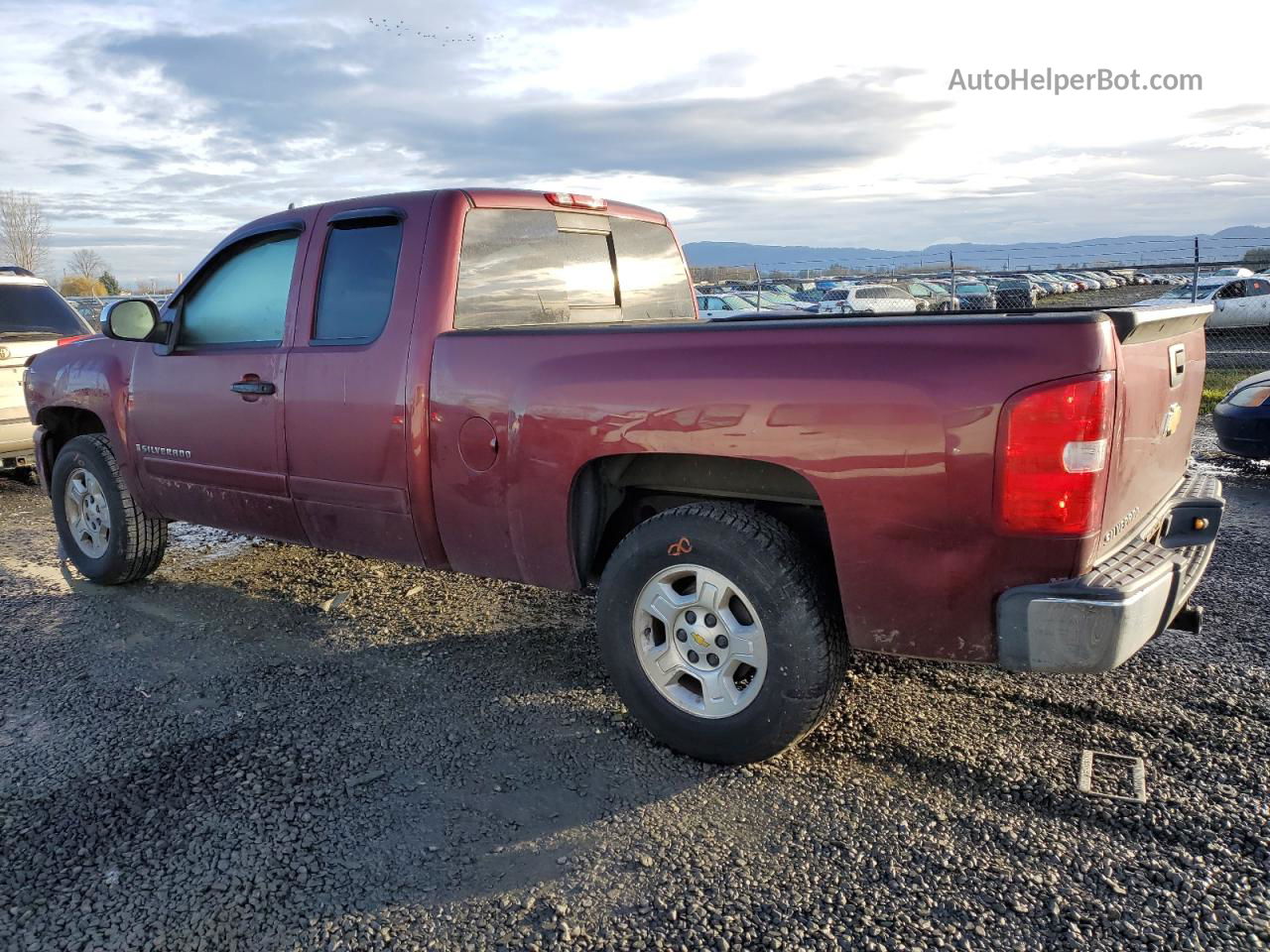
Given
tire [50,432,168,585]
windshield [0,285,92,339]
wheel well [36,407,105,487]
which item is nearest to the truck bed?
tire [50,432,168,585]

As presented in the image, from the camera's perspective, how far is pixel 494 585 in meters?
5.26

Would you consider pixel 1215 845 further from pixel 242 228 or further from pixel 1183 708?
pixel 242 228

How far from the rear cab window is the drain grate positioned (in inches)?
104

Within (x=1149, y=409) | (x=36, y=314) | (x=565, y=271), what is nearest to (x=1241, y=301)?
(x=565, y=271)

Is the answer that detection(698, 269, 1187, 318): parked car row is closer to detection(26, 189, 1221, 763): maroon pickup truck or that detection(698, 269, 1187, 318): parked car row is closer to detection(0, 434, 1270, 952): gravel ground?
detection(26, 189, 1221, 763): maroon pickup truck

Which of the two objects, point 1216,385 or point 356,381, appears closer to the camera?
point 356,381

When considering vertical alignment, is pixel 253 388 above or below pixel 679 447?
above

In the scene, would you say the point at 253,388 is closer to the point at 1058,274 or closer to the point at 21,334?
the point at 21,334

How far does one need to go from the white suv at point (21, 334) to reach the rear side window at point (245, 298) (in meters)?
3.66

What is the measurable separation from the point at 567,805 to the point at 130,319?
132 inches

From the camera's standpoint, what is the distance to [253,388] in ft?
14.1

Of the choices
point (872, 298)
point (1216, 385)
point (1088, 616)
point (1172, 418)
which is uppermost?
point (872, 298)

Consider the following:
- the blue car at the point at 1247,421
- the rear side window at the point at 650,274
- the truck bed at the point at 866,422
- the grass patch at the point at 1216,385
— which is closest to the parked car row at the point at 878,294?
the grass patch at the point at 1216,385

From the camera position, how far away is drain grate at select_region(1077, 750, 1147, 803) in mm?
2977
